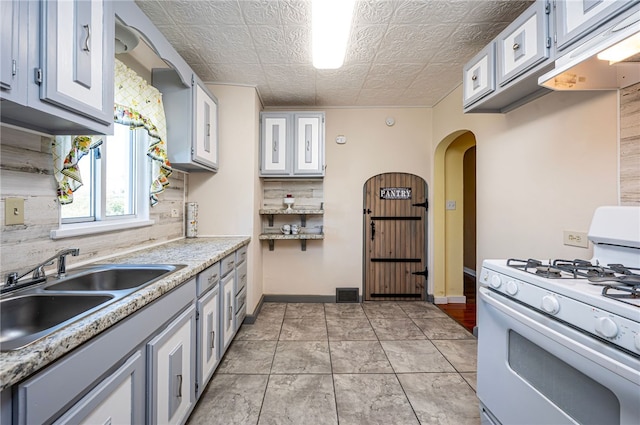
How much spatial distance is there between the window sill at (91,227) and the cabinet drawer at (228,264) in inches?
27.2

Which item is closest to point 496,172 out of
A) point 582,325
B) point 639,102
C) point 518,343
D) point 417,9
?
point 639,102

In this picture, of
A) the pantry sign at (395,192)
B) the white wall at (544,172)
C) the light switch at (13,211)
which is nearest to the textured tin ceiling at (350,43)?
the white wall at (544,172)

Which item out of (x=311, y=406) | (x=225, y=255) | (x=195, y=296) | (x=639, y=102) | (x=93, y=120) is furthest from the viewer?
(x=225, y=255)

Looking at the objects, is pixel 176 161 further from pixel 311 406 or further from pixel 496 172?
pixel 496 172

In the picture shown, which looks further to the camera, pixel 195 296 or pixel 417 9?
pixel 417 9

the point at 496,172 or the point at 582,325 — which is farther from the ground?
the point at 496,172

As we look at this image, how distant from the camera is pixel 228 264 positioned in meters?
2.31

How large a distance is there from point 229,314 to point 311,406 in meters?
0.98

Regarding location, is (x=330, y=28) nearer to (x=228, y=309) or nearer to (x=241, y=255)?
(x=241, y=255)

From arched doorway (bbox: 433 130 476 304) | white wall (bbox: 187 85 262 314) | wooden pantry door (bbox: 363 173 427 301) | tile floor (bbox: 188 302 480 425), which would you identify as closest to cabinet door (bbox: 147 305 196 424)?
tile floor (bbox: 188 302 480 425)

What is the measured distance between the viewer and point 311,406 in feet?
5.88

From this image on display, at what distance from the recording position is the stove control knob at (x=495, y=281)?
1366 mm

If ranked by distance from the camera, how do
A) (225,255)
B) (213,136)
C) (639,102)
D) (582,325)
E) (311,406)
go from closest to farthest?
(582,325) → (639,102) → (311,406) → (225,255) → (213,136)

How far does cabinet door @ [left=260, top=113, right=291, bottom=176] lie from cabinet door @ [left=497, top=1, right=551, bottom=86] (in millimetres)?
2186
